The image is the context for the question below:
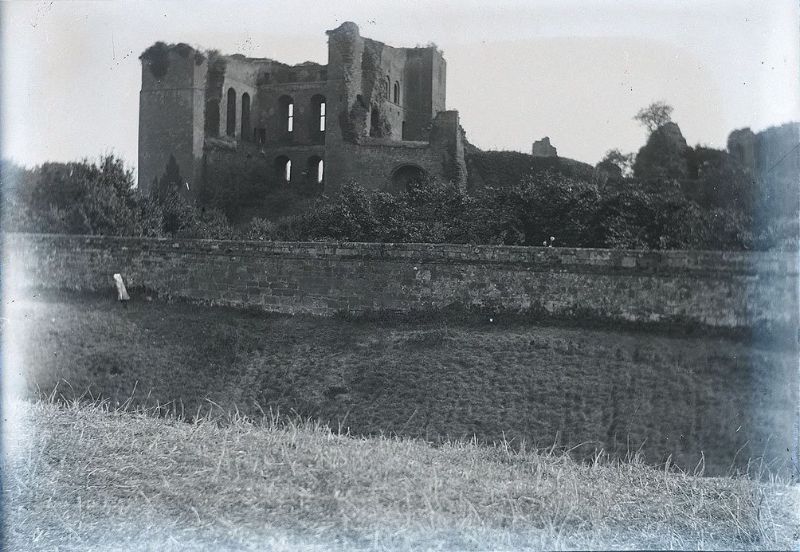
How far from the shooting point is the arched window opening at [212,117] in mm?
29078

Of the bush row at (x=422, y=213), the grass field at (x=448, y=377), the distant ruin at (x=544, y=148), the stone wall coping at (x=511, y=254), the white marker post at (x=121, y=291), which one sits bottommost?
the grass field at (x=448, y=377)

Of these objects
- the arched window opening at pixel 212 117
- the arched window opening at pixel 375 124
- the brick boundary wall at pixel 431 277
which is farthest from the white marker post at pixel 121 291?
the arched window opening at pixel 375 124

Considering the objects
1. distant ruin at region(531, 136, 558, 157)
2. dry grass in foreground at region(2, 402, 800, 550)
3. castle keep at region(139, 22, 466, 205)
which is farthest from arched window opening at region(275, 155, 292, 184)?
dry grass in foreground at region(2, 402, 800, 550)

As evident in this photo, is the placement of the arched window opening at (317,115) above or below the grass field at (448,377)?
above

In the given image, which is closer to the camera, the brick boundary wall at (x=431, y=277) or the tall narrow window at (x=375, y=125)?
the brick boundary wall at (x=431, y=277)

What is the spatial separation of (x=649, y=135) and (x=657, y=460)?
41.8ft

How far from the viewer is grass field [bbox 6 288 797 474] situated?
786 cm

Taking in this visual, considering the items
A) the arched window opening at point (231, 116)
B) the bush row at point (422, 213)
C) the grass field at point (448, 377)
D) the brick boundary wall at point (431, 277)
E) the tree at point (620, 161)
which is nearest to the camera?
the grass field at point (448, 377)

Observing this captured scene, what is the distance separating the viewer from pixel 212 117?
1150 inches

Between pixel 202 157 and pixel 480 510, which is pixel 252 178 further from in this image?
pixel 480 510

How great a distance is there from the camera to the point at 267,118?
31016 millimetres

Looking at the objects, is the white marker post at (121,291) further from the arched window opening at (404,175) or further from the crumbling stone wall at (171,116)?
the crumbling stone wall at (171,116)

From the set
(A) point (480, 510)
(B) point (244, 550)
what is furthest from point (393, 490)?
(B) point (244, 550)

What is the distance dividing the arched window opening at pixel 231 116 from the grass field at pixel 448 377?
17580 millimetres
